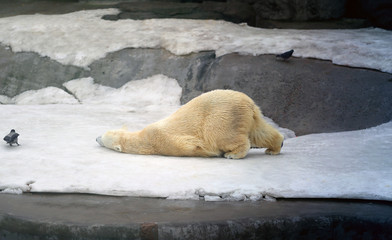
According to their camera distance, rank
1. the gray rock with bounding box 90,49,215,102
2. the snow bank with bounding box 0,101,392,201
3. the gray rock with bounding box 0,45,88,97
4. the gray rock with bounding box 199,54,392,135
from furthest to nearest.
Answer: the gray rock with bounding box 0,45,88,97, the gray rock with bounding box 90,49,215,102, the gray rock with bounding box 199,54,392,135, the snow bank with bounding box 0,101,392,201

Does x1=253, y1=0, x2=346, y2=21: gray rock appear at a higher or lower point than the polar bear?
higher

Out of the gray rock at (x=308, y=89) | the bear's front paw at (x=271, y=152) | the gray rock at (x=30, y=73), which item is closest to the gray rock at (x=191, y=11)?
the gray rock at (x=30, y=73)

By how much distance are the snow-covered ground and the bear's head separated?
0.32 ft

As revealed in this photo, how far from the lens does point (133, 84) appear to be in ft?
27.5

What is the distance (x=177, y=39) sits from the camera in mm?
8883

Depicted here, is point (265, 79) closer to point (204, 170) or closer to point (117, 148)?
point (117, 148)

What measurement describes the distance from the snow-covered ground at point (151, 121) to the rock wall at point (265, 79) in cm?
17

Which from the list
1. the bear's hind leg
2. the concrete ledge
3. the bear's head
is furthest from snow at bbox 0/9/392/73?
the concrete ledge

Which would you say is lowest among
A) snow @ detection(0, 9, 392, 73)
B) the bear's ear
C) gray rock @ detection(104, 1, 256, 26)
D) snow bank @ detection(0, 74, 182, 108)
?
snow bank @ detection(0, 74, 182, 108)

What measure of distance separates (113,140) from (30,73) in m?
4.06

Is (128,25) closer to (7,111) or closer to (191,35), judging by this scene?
(191,35)

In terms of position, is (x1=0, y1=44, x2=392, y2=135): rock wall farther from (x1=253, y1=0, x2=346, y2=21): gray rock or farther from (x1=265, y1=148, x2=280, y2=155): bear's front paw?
(x1=253, y1=0, x2=346, y2=21): gray rock

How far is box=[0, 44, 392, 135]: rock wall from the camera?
6797mm

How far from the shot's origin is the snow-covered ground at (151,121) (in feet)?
13.6
